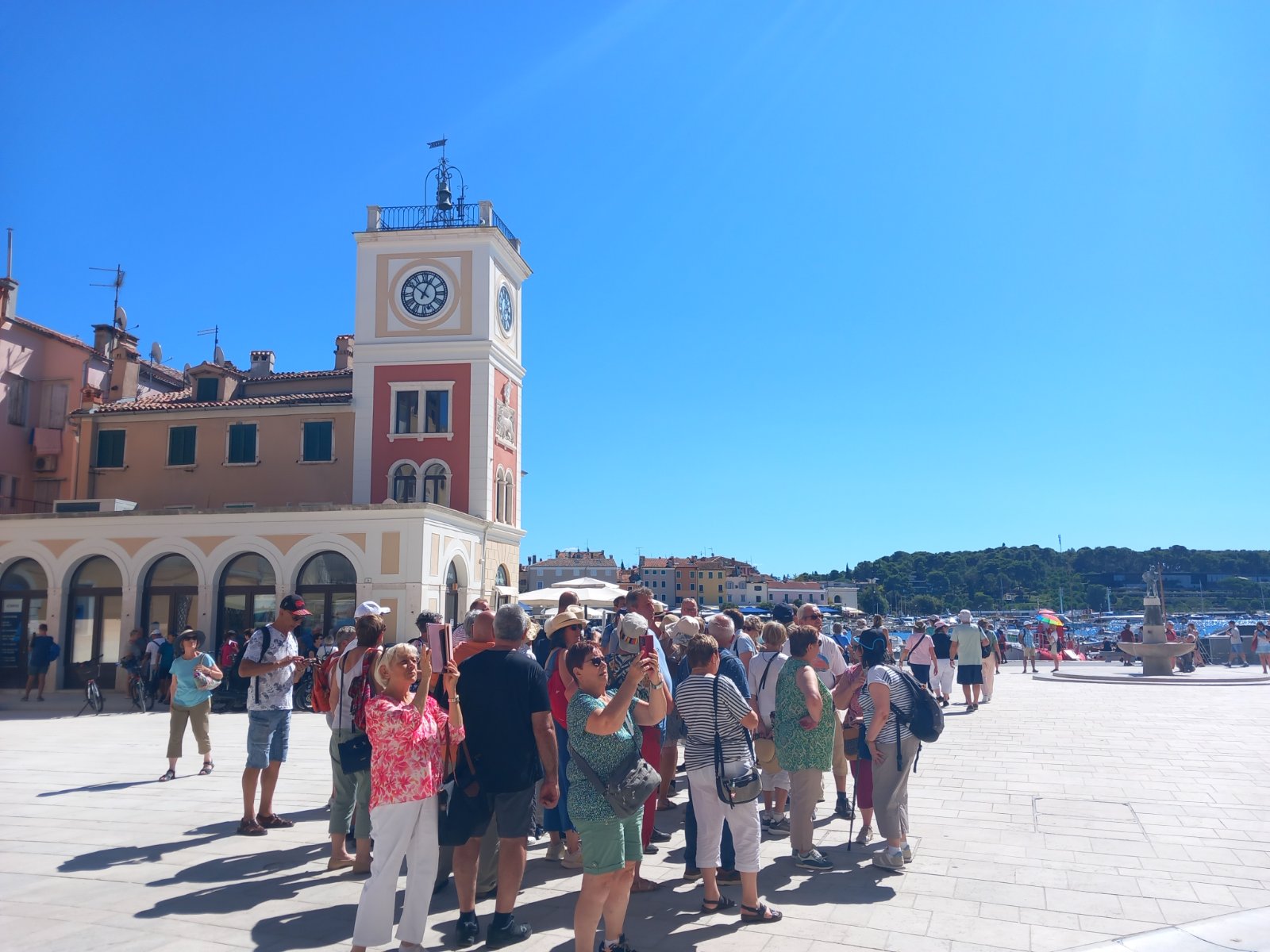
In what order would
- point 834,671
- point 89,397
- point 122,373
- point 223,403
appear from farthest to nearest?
point 122,373, point 89,397, point 223,403, point 834,671

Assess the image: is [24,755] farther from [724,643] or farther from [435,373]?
[435,373]

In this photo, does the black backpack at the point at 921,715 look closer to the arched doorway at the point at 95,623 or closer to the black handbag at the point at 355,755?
the black handbag at the point at 355,755

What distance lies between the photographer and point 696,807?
5.82 metres

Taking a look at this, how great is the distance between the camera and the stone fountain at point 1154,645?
80.4 ft

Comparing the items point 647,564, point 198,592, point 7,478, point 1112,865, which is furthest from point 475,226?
point 647,564

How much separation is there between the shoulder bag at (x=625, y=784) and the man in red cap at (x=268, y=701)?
154 inches

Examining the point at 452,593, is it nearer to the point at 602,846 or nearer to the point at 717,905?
the point at 717,905

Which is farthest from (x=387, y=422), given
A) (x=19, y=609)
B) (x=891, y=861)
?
(x=891, y=861)

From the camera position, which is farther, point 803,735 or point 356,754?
point 803,735

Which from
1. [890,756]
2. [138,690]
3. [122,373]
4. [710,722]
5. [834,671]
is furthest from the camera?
[122,373]

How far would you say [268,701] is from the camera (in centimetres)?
771

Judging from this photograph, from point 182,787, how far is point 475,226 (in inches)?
862

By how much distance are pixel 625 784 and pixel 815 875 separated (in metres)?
2.60

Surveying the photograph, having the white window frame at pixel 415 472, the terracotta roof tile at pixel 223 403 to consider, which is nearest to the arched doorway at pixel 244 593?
the white window frame at pixel 415 472
